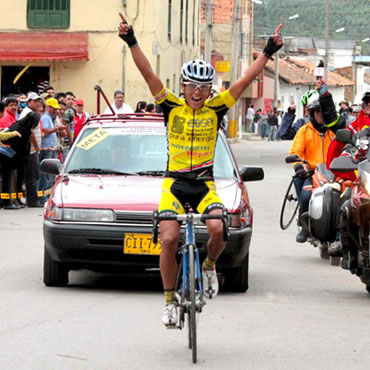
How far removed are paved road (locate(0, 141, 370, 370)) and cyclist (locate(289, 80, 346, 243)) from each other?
3.06 feet

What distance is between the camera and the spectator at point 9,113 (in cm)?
2047

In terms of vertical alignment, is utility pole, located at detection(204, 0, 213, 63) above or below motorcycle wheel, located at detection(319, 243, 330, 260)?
above

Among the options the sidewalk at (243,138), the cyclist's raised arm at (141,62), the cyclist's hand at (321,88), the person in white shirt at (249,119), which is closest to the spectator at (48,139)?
the cyclist's hand at (321,88)

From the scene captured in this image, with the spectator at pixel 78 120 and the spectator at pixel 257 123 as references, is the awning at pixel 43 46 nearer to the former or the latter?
the spectator at pixel 78 120

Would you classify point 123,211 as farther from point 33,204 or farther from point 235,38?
point 235,38

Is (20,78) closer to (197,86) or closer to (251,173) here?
(251,173)

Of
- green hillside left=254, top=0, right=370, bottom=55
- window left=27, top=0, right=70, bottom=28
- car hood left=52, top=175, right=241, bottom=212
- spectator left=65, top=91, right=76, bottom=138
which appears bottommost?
car hood left=52, top=175, right=241, bottom=212

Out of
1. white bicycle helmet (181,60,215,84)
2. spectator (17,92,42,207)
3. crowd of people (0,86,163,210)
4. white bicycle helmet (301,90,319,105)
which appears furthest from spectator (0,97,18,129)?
white bicycle helmet (181,60,215,84)

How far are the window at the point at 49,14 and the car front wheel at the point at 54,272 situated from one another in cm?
3000

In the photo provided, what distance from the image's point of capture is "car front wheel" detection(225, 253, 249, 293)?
Answer: 10.8 meters

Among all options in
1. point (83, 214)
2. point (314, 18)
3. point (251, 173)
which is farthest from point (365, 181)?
point (314, 18)

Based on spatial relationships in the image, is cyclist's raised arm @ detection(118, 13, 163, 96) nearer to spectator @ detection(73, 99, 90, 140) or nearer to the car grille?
the car grille

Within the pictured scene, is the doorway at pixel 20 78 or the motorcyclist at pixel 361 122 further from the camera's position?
the doorway at pixel 20 78

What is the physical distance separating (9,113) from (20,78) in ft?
68.7
